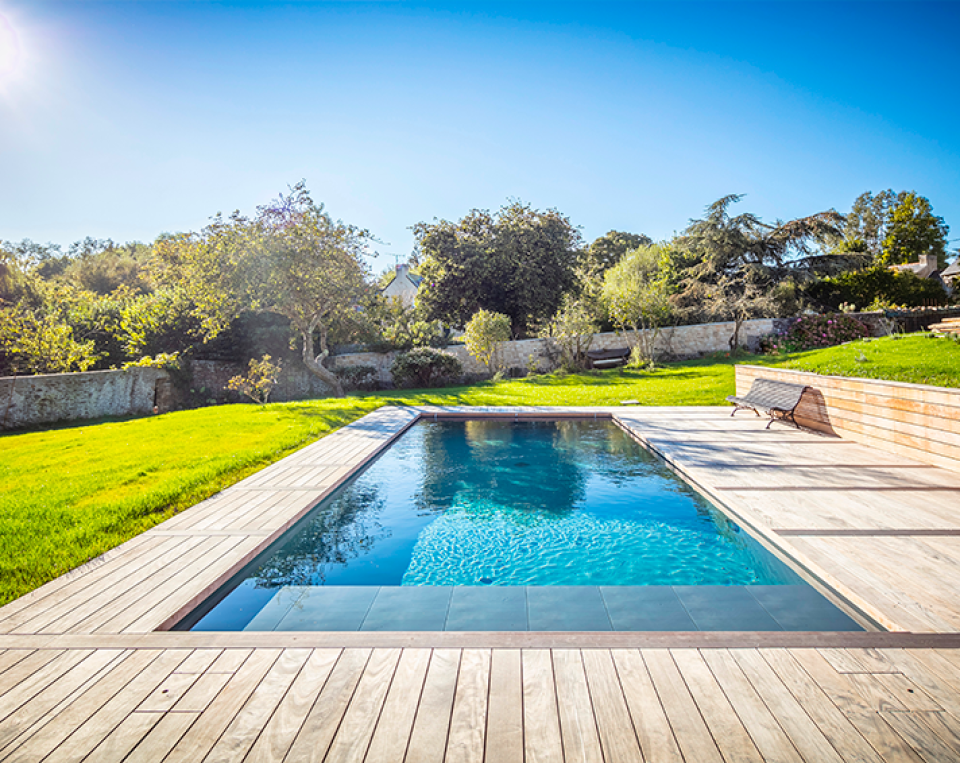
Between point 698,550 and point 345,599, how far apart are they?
9.43 feet

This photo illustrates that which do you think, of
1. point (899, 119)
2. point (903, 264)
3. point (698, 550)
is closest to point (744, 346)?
point (899, 119)

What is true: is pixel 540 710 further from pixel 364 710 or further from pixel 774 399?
pixel 774 399

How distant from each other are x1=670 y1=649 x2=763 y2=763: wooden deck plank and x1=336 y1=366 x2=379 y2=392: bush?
1585 cm

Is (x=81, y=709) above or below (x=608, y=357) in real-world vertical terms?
below

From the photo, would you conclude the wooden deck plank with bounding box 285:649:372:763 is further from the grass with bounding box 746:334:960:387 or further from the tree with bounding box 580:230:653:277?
the tree with bounding box 580:230:653:277

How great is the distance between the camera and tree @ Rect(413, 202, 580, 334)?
64.2 feet

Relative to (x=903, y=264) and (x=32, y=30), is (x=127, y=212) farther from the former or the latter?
(x=903, y=264)

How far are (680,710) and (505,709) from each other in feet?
2.24

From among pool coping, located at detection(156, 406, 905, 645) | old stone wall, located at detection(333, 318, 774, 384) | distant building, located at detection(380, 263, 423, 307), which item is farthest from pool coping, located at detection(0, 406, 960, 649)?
distant building, located at detection(380, 263, 423, 307)

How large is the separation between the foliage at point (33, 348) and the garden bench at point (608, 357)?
16181 millimetres

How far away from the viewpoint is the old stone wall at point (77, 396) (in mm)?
9828

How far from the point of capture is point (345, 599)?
3127 millimetres

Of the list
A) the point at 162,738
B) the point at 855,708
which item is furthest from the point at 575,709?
the point at 162,738

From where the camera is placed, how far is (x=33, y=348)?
11.7 m
